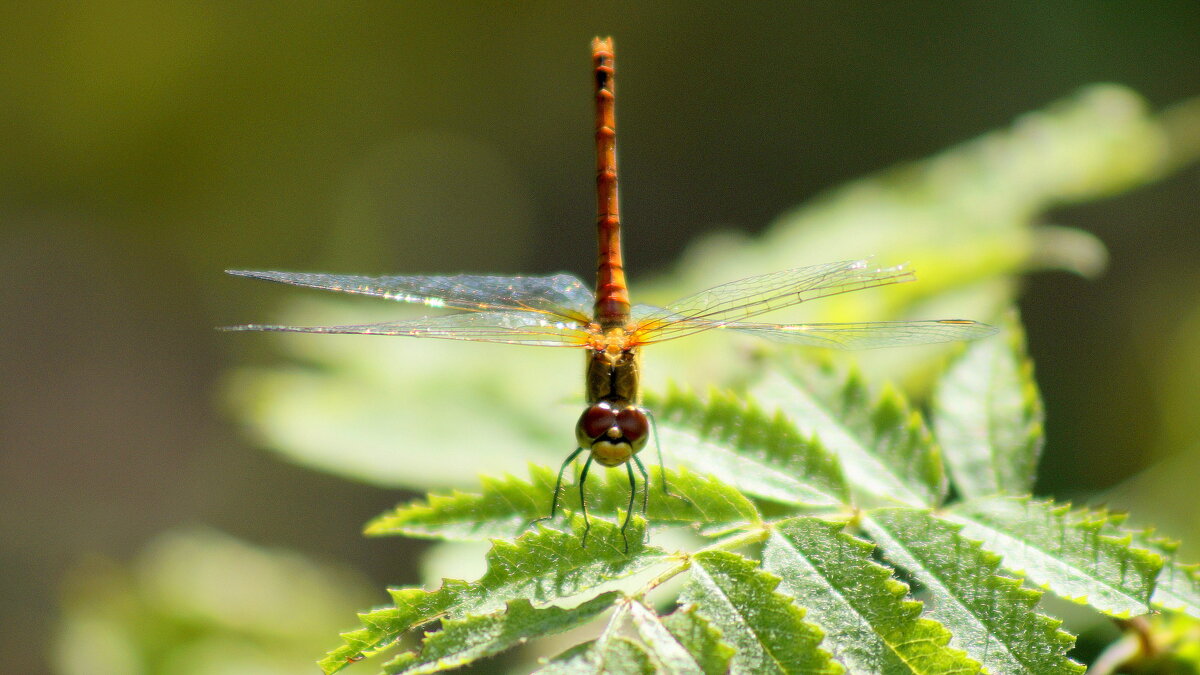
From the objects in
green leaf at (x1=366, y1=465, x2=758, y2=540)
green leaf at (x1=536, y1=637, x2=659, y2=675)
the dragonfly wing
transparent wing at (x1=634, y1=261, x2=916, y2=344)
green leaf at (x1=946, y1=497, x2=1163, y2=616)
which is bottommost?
green leaf at (x1=536, y1=637, x2=659, y2=675)

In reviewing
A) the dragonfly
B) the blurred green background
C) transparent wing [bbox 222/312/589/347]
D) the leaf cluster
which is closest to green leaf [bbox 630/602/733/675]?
the leaf cluster

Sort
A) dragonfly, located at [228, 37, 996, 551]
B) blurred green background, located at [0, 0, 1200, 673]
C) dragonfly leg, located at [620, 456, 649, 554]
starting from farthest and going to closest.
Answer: blurred green background, located at [0, 0, 1200, 673], dragonfly, located at [228, 37, 996, 551], dragonfly leg, located at [620, 456, 649, 554]

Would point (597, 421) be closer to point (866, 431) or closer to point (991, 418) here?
point (866, 431)

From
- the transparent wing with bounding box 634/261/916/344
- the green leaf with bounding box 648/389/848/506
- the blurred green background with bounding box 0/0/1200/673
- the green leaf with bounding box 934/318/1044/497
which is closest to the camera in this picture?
the green leaf with bounding box 648/389/848/506

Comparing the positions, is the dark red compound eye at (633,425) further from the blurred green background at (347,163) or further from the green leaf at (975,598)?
the blurred green background at (347,163)

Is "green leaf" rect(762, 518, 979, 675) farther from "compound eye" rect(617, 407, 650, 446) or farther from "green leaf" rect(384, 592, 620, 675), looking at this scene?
"compound eye" rect(617, 407, 650, 446)

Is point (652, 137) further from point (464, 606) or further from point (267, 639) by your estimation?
point (464, 606)
